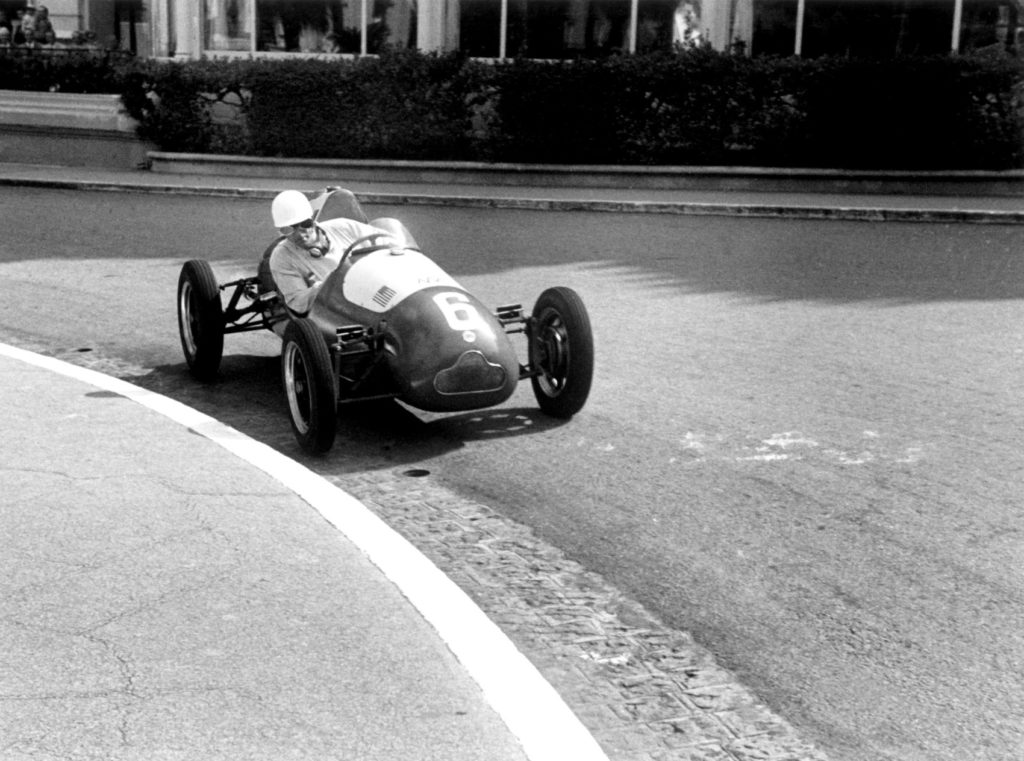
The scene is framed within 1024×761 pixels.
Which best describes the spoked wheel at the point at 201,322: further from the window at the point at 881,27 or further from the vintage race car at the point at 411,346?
the window at the point at 881,27

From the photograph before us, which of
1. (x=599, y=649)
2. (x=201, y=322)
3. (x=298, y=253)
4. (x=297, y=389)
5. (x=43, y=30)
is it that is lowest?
(x=599, y=649)

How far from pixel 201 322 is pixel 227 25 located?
780 inches

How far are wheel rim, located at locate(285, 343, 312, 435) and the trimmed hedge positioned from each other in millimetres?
14998

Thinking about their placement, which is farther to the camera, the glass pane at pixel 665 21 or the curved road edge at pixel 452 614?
the glass pane at pixel 665 21

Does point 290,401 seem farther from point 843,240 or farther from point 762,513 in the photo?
point 843,240

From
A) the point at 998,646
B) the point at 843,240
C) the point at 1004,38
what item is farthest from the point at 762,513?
the point at 1004,38

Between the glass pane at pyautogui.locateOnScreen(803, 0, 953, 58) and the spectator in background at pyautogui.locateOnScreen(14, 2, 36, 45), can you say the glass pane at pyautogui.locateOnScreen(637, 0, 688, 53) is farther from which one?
the spectator in background at pyautogui.locateOnScreen(14, 2, 36, 45)

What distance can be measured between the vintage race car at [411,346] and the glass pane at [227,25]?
64.8 ft

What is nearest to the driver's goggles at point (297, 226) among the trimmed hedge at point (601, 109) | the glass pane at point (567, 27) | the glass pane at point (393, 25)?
the trimmed hedge at point (601, 109)

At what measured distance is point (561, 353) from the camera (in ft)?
27.0

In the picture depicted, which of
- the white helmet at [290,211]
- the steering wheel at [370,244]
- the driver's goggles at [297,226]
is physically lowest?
the steering wheel at [370,244]

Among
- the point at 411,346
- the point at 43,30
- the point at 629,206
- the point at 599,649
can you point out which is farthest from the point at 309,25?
the point at 599,649

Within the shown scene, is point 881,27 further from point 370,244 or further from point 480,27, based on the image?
point 370,244

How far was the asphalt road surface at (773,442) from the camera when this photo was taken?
16.4 feet
